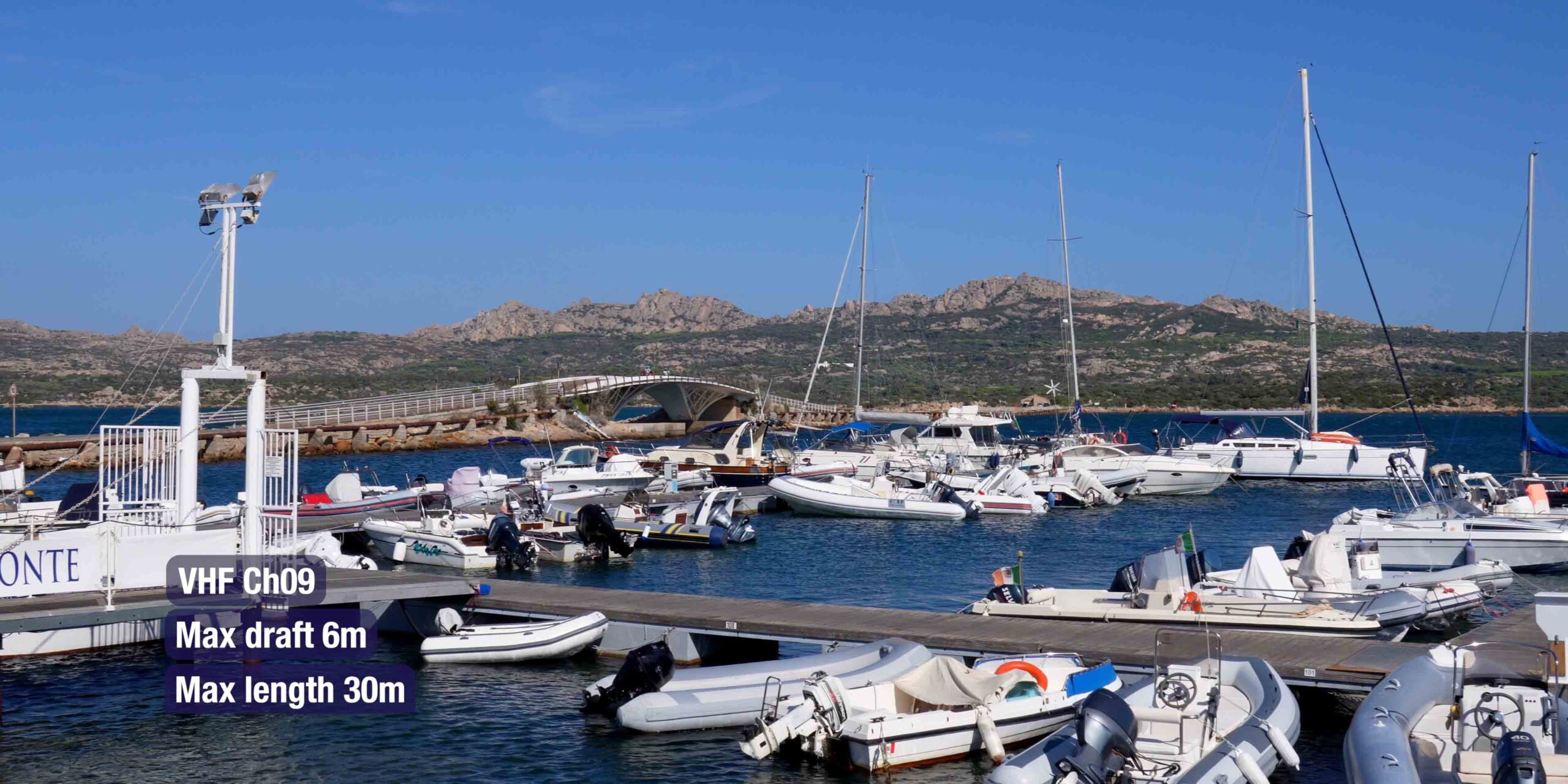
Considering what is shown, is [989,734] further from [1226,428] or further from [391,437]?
[391,437]

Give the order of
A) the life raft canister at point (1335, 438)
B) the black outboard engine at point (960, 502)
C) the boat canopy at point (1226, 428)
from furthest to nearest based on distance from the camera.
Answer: the boat canopy at point (1226, 428) → the life raft canister at point (1335, 438) → the black outboard engine at point (960, 502)

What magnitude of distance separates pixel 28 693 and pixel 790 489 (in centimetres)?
2597

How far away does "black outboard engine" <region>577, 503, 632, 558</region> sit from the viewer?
1180 inches

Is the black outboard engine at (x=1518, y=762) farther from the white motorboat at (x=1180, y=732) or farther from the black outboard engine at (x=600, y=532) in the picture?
the black outboard engine at (x=600, y=532)

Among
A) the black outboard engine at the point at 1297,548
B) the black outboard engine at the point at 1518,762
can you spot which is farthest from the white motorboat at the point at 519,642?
the black outboard engine at the point at 1297,548

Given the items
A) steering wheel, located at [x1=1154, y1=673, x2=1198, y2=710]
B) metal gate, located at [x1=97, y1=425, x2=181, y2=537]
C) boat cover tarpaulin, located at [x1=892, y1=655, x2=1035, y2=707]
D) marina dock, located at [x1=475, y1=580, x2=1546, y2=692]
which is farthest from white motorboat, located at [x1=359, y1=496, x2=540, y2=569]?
steering wheel, located at [x1=1154, y1=673, x2=1198, y2=710]

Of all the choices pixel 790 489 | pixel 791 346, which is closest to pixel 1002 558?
pixel 790 489

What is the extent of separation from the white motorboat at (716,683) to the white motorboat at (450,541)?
1263cm

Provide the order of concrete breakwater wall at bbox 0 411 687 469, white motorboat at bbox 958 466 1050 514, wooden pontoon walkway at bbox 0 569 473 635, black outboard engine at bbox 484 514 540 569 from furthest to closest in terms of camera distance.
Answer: concrete breakwater wall at bbox 0 411 687 469 → white motorboat at bbox 958 466 1050 514 → black outboard engine at bbox 484 514 540 569 → wooden pontoon walkway at bbox 0 569 473 635

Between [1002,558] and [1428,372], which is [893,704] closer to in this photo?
[1002,558]

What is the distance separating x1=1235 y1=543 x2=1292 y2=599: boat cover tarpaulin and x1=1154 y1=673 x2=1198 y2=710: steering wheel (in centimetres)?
717

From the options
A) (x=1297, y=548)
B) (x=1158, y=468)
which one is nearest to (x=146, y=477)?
(x=1297, y=548)

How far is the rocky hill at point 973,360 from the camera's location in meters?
126

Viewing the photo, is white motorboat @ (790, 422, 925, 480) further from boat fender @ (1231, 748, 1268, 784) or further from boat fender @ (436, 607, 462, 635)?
boat fender @ (1231, 748, 1268, 784)
